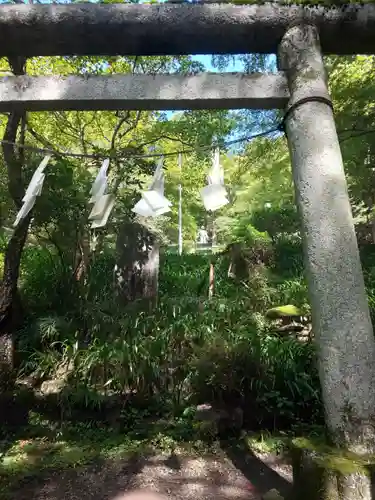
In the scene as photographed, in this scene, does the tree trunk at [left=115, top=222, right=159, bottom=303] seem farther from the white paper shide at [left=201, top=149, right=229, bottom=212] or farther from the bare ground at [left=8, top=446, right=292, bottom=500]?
the white paper shide at [left=201, top=149, right=229, bottom=212]

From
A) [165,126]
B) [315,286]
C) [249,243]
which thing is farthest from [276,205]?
[315,286]

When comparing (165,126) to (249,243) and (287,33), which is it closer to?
(249,243)

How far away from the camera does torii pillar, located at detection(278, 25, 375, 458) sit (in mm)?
2260

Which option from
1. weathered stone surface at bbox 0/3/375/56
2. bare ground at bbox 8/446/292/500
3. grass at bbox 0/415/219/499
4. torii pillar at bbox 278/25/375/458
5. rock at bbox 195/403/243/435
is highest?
weathered stone surface at bbox 0/3/375/56

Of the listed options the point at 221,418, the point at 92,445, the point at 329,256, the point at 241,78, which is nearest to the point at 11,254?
the point at 92,445

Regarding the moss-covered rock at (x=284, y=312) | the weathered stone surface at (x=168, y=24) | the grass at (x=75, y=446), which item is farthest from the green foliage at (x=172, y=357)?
the weathered stone surface at (x=168, y=24)

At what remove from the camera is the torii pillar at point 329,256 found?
2.26m

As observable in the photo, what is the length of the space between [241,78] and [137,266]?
430 centimetres

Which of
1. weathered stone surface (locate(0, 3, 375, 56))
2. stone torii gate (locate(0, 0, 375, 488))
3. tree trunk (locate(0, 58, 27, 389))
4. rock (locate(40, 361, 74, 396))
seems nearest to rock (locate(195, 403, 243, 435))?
rock (locate(40, 361, 74, 396))

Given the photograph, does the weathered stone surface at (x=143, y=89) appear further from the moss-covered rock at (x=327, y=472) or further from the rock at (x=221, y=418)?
the rock at (x=221, y=418)

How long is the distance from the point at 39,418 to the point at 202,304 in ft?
9.86

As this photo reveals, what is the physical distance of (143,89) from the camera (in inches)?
Result: 113

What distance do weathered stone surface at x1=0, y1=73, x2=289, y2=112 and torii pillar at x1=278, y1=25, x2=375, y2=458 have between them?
0.78ft

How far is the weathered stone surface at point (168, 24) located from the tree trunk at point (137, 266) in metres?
4.12
